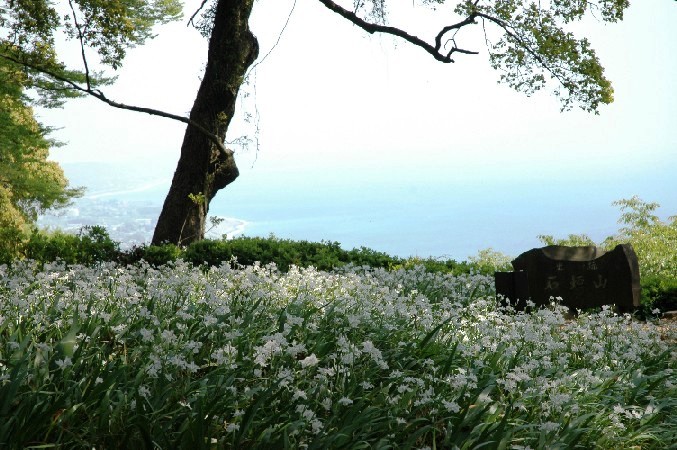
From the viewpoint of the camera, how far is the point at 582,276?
8.84 m

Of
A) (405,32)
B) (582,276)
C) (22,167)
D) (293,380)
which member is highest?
(405,32)

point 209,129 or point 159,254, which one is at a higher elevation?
point 209,129

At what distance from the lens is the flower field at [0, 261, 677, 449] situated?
3.87m

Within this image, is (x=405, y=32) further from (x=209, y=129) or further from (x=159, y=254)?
(x=159, y=254)

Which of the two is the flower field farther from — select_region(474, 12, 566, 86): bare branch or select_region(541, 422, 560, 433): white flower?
select_region(474, 12, 566, 86): bare branch

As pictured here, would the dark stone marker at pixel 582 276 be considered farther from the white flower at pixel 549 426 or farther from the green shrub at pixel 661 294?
the white flower at pixel 549 426

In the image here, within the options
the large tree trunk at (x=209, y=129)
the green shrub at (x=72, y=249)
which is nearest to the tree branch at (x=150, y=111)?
the large tree trunk at (x=209, y=129)

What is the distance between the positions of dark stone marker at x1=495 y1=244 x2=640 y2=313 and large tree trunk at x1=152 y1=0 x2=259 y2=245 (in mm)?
6209

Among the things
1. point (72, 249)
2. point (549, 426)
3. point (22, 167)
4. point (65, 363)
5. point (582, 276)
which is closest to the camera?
point (549, 426)

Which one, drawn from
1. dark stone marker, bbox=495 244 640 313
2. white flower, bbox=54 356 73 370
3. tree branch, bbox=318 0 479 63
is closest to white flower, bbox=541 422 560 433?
white flower, bbox=54 356 73 370

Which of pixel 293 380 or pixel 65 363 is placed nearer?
pixel 65 363

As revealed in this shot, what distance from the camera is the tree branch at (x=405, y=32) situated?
12406 mm

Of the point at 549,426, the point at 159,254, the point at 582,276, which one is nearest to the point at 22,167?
the point at 159,254

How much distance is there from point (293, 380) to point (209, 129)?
358 inches
